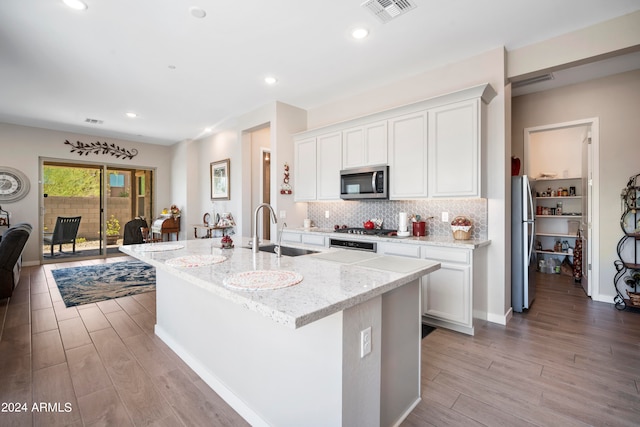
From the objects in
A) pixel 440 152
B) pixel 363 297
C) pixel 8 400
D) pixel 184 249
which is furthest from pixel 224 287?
pixel 440 152

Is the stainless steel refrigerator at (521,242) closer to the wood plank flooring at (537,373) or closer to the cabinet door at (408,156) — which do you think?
the wood plank flooring at (537,373)

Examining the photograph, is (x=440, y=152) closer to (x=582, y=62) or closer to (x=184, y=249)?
(x=582, y=62)

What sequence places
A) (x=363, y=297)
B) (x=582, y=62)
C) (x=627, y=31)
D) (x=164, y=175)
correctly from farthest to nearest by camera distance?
(x=164, y=175), (x=582, y=62), (x=627, y=31), (x=363, y=297)

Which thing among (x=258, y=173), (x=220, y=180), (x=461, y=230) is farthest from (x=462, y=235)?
(x=220, y=180)

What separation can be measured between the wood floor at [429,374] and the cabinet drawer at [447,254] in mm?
695

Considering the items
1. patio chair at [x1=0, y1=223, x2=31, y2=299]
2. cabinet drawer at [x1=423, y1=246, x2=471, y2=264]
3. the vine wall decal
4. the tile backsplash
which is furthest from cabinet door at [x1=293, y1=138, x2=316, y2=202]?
the vine wall decal

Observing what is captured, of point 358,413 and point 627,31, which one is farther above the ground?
point 627,31

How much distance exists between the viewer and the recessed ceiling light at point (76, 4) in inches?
91.7

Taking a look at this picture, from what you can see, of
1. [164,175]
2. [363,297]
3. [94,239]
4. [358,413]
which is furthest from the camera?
[164,175]

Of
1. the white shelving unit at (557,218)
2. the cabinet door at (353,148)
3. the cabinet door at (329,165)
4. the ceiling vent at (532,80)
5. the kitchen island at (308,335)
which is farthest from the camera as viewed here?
the white shelving unit at (557,218)

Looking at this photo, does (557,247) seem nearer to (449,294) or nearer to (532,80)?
(532,80)

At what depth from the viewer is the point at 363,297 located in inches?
48.1

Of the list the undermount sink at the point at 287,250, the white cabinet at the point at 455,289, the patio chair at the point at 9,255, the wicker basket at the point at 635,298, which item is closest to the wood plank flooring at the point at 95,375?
the patio chair at the point at 9,255

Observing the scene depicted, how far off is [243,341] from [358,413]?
76 cm
